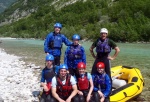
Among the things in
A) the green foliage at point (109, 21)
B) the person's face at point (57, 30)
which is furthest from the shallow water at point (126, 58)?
the green foliage at point (109, 21)

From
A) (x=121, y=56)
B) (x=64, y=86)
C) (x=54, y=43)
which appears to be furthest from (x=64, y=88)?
(x=121, y=56)

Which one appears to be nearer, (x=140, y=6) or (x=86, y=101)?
(x=86, y=101)

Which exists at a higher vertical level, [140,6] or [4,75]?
[140,6]

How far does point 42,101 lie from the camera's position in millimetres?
6316

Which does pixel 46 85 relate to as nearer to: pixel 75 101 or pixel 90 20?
pixel 75 101

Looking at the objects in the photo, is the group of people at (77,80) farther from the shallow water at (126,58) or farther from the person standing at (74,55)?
the shallow water at (126,58)

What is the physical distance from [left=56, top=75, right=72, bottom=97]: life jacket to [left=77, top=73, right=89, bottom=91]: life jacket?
1.36ft

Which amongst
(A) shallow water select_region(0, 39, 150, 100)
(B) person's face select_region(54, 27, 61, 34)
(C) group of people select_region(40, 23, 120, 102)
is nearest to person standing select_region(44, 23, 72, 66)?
(B) person's face select_region(54, 27, 61, 34)

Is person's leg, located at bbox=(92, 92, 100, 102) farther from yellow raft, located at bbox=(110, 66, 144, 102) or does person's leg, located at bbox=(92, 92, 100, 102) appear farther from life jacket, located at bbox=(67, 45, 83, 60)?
life jacket, located at bbox=(67, 45, 83, 60)

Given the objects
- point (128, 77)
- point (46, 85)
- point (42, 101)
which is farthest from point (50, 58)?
point (128, 77)

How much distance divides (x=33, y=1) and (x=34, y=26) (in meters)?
80.3

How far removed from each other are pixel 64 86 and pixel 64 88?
0.19ft

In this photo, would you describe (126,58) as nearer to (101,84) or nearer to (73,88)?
(101,84)

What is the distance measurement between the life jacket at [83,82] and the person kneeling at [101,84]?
0.28m
